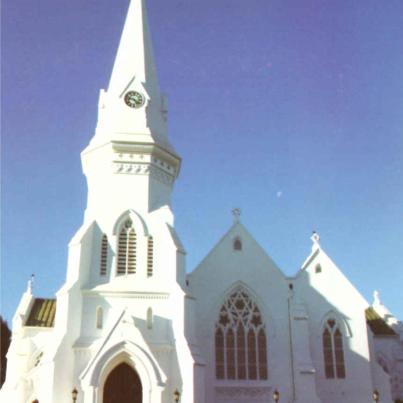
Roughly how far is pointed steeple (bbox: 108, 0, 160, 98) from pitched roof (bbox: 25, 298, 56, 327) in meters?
16.0

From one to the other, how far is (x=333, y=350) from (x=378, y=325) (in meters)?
8.30

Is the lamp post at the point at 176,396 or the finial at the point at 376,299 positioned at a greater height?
the finial at the point at 376,299

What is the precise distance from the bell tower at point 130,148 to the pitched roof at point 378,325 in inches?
728

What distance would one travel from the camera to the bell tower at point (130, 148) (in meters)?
34.5

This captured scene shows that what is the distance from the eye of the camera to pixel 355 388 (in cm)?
3431

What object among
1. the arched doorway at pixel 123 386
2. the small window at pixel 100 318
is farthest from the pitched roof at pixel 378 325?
the small window at pixel 100 318

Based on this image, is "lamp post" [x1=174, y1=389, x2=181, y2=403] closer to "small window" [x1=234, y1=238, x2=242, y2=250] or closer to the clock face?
"small window" [x1=234, y1=238, x2=242, y2=250]

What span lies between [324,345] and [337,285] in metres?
4.04

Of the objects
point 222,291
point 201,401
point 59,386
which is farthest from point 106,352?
point 222,291

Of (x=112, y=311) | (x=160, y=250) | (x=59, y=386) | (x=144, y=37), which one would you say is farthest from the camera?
(x=144, y=37)

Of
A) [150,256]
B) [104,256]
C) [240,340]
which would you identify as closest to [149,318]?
[150,256]

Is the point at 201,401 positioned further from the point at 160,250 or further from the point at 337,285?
the point at 337,285

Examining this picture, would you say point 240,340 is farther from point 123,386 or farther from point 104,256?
point 104,256

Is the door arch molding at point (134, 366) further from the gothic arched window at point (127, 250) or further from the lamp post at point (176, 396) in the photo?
the gothic arched window at point (127, 250)
